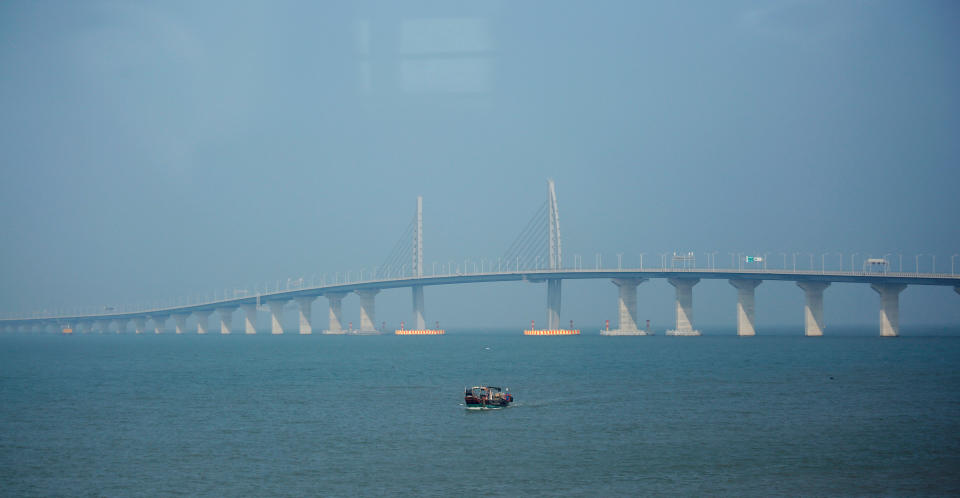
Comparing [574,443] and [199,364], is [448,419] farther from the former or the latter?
[199,364]

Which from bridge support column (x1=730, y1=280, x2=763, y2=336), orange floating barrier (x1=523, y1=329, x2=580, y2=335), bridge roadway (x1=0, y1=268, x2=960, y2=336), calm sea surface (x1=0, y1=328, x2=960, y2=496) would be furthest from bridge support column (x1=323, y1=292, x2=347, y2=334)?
calm sea surface (x1=0, y1=328, x2=960, y2=496)

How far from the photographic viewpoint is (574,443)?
3941 cm

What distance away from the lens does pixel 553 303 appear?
524 feet

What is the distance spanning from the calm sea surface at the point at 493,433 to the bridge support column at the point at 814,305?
55332 millimetres

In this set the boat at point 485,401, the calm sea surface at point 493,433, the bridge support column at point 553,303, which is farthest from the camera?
the bridge support column at point 553,303

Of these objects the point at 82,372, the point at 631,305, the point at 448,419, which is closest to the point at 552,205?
the point at 631,305

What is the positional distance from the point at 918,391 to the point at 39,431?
47.2 metres

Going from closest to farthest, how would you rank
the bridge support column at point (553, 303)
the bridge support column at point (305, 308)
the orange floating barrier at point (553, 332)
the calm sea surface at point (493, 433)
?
the calm sea surface at point (493, 433) → the bridge support column at point (553, 303) → the orange floating barrier at point (553, 332) → the bridge support column at point (305, 308)

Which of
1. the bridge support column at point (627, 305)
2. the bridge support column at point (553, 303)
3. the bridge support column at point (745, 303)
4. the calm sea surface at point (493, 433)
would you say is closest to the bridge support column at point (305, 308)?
the bridge support column at point (553, 303)

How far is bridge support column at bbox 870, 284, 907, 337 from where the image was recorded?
4949 inches

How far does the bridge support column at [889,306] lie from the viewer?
12570 cm

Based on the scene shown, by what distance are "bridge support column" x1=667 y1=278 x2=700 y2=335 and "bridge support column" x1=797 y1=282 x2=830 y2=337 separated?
15049 millimetres

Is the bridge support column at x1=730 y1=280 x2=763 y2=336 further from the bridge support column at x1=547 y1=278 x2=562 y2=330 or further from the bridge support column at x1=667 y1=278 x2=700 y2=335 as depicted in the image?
the bridge support column at x1=547 y1=278 x2=562 y2=330

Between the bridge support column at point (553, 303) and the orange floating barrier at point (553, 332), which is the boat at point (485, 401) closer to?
the bridge support column at point (553, 303)
